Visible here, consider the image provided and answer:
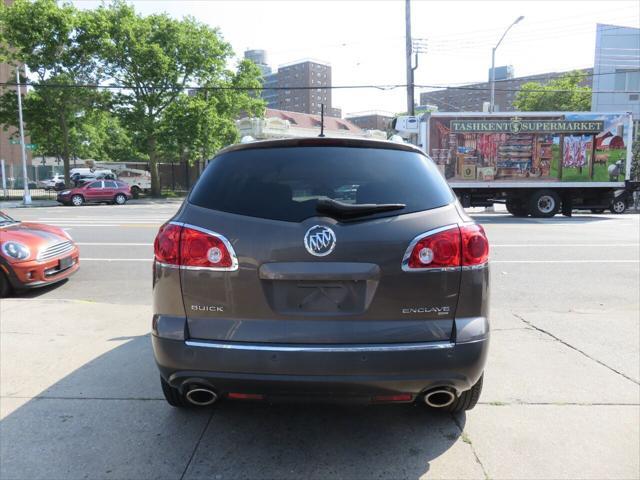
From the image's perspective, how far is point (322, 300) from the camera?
8.35ft

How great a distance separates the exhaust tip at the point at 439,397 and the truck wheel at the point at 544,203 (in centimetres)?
1800

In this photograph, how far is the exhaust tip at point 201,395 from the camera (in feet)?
8.71

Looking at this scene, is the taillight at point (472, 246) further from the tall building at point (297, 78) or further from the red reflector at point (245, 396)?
the tall building at point (297, 78)

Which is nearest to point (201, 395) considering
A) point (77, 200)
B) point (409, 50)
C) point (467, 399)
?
point (467, 399)

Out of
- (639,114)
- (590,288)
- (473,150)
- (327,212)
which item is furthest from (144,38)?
(639,114)

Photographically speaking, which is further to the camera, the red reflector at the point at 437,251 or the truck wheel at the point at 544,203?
the truck wheel at the point at 544,203

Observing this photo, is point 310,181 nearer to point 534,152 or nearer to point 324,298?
point 324,298

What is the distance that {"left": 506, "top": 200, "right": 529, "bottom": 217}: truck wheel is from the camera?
64.7ft

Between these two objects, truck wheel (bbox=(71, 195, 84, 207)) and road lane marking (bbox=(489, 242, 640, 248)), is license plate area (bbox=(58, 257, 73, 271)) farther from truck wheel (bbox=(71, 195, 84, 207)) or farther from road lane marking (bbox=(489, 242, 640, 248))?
truck wheel (bbox=(71, 195, 84, 207))

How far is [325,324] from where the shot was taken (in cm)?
253

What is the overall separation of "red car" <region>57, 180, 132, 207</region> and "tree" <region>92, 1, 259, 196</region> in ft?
20.4

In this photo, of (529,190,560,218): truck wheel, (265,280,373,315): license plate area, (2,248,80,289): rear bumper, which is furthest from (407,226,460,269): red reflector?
(529,190,560,218): truck wheel

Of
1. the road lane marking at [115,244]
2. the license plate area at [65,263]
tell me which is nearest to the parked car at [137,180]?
the road lane marking at [115,244]

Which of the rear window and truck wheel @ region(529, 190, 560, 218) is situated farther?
truck wheel @ region(529, 190, 560, 218)
